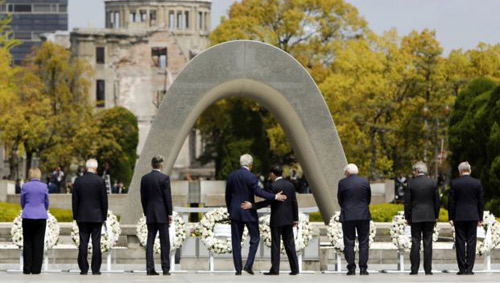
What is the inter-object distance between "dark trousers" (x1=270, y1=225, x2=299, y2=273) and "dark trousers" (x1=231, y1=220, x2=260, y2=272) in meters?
0.26

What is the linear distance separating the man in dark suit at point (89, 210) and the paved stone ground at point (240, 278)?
314mm

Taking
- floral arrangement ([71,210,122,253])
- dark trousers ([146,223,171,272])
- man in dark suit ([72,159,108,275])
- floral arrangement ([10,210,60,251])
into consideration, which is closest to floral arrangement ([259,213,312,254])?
floral arrangement ([71,210,122,253])

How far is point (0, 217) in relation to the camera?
125ft

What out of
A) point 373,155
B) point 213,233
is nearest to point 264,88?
point 213,233

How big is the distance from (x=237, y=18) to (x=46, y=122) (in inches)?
405

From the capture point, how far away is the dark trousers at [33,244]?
22.8m

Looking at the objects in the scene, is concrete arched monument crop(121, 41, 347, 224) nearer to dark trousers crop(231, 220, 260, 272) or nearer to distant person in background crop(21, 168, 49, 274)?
distant person in background crop(21, 168, 49, 274)

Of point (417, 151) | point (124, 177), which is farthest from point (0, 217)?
point (124, 177)

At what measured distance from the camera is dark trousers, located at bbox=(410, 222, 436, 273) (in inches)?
907

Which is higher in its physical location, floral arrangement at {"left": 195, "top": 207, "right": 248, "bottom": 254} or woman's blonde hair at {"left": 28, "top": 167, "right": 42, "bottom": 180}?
woman's blonde hair at {"left": 28, "top": 167, "right": 42, "bottom": 180}

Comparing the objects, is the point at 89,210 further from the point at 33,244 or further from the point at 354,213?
the point at 354,213

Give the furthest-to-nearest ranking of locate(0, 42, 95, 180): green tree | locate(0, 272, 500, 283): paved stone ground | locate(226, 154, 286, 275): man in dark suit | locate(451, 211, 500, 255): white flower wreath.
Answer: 1. locate(0, 42, 95, 180): green tree
2. locate(451, 211, 500, 255): white flower wreath
3. locate(226, 154, 286, 275): man in dark suit
4. locate(0, 272, 500, 283): paved stone ground

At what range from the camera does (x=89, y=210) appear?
22.6 meters

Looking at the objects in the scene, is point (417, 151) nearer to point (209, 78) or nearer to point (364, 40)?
point (364, 40)
